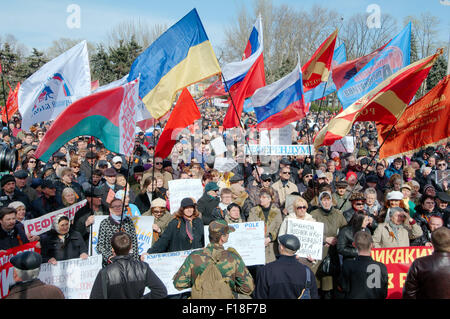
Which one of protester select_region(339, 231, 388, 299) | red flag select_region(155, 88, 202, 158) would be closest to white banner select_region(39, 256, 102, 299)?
protester select_region(339, 231, 388, 299)

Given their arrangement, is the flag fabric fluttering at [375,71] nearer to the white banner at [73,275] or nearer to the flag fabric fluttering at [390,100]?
the flag fabric fluttering at [390,100]

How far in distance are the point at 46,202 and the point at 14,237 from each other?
1.71 m

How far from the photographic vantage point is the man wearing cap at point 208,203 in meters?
6.44


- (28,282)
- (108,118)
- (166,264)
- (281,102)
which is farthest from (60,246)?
(281,102)

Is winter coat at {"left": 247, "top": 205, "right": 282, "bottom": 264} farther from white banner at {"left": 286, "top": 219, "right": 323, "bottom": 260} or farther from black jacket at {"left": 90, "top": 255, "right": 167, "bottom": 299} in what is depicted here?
black jacket at {"left": 90, "top": 255, "right": 167, "bottom": 299}

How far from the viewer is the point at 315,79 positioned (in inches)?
350

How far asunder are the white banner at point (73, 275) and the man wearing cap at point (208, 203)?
1.88 metres

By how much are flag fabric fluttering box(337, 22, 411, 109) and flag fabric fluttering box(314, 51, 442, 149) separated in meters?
1.41

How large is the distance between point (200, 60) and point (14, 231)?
386 cm

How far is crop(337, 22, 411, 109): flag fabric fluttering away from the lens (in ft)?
27.1

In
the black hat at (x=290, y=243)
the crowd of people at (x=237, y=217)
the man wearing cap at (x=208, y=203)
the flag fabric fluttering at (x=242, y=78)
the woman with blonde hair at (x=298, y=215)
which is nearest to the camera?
the black hat at (x=290, y=243)

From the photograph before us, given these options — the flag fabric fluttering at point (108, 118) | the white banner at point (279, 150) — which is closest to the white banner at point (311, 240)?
the flag fabric fluttering at point (108, 118)
